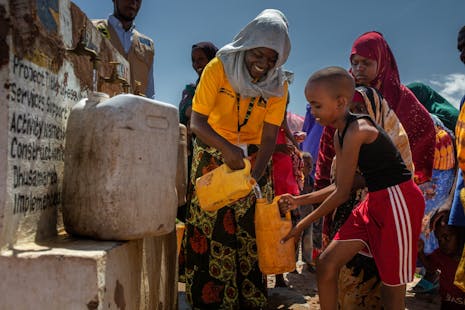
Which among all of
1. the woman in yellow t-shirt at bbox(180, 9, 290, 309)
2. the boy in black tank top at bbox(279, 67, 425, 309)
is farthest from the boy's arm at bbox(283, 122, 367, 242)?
the woman in yellow t-shirt at bbox(180, 9, 290, 309)

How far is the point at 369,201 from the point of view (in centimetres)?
235

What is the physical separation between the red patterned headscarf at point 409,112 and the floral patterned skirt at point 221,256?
4.09 feet

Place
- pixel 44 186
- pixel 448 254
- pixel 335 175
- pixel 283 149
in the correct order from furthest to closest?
pixel 283 149, pixel 448 254, pixel 335 175, pixel 44 186

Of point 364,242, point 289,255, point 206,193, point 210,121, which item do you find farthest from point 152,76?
point 364,242

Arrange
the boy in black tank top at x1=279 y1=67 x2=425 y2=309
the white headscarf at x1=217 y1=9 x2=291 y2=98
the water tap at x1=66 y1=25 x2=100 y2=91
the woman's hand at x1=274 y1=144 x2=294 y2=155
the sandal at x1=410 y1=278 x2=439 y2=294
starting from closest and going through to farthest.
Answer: the water tap at x1=66 y1=25 x2=100 y2=91
the boy in black tank top at x1=279 y1=67 x2=425 y2=309
the white headscarf at x1=217 y1=9 x2=291 y2=98
the woman's hand at x1=274 y1=144 x2=294 y2=155
the sandal at x1=410 y1=278 x2=439 y2=294

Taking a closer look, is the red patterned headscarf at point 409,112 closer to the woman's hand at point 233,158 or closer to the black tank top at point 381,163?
the black tank top at point 381,163

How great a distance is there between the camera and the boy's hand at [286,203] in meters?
2.53

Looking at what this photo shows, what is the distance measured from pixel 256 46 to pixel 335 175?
2.95 ft

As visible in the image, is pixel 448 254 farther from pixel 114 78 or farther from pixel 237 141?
pixel 114 78

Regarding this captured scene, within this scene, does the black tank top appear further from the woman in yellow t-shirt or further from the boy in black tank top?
the woman in yellow t-shirt

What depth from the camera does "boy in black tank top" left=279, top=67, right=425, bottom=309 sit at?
7.36 ft

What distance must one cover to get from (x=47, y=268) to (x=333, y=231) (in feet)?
6.28

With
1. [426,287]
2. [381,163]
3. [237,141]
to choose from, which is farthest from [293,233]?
[426,287]

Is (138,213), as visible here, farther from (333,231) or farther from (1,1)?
(333,231)
